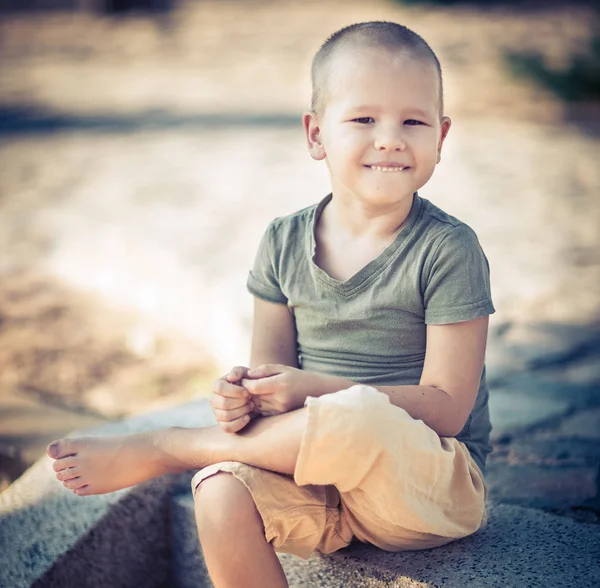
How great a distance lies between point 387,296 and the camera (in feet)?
5.19

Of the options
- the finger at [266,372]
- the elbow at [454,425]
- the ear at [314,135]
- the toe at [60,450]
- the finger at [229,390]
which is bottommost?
the toe at [60,450]

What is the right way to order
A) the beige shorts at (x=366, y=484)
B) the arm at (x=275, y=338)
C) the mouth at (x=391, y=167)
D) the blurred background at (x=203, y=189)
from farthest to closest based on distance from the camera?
1. the blurred background at (x=203, y=189)
2. the arm at (x=275, y=338)
3. the mouth at (x=391, y=167)
4. the beige shorts at (x=366, y=484)

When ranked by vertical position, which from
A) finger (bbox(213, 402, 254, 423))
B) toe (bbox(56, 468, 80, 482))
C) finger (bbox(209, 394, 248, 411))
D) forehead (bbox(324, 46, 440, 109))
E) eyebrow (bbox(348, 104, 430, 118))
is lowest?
toe (bbox(56, 468, 80, 482))

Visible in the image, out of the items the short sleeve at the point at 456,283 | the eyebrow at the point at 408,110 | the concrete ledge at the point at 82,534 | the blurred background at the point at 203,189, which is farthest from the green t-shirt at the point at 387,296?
the blurred background at the point at 203,189

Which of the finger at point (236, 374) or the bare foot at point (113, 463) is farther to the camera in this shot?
the bare foot at point (113, 463)

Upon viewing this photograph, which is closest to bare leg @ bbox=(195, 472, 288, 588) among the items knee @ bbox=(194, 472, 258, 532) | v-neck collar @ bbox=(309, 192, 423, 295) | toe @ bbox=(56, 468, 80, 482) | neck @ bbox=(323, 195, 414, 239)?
knee @ bbox=(194, 472, 258, 532)

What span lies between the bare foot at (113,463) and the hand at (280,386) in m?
0.25

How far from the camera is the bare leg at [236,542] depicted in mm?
1362

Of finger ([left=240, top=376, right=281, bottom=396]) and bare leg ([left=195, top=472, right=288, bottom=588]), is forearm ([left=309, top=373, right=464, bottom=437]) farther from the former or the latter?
bare leg ([left=195, top=472, right=288, bottom=588])

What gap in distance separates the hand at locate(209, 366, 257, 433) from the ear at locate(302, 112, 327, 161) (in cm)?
48

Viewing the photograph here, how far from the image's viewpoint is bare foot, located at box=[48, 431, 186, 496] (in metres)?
1.58

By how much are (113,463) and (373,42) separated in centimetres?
92

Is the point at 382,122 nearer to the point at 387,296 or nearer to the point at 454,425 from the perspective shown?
the point at 387,296

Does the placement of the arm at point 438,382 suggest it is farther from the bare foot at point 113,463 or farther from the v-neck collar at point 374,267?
the bare foot at point 113,463
